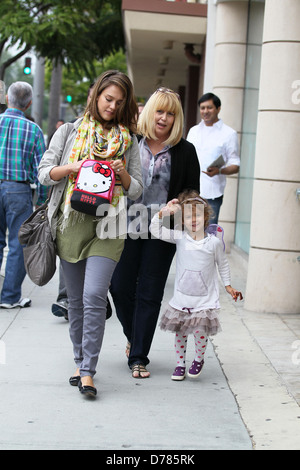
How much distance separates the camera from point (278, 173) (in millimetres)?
7184

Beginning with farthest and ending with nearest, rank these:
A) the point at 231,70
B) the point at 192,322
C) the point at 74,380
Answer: the point at 231,70
the point at 192,322
the point at 74,380

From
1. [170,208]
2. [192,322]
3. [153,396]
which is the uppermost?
[170,208]

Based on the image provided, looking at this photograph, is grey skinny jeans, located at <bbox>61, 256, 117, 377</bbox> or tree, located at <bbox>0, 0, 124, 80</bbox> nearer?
grey skinny jeans, located at <bbox>61, 256, 117, 377</bbox>

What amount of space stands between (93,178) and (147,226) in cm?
74

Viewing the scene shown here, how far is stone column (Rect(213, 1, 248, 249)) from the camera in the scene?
1151 centimetres

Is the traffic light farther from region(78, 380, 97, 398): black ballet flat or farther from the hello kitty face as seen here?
region(78, 380, 97, 398): black ballet flat

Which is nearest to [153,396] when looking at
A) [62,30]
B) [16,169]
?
[16,169]

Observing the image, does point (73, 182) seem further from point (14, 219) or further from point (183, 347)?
point (14, 219)

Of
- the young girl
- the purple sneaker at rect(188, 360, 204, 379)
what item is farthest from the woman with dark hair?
the purple sneaker at rect(188, 360, 204, 379)

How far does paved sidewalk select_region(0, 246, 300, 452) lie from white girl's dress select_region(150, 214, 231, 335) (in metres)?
0.40

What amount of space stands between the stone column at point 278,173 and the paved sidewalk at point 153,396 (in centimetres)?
60

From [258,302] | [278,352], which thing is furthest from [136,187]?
[258,302]

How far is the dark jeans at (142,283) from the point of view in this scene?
5.16 metres

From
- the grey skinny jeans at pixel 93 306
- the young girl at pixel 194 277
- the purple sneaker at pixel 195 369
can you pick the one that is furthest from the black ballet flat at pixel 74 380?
the purple sneaker at pixel 195 369
